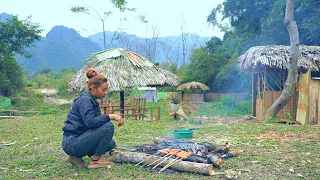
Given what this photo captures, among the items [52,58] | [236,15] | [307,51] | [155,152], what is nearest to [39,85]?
[52,58]

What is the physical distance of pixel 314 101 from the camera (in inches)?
339

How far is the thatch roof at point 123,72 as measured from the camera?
1224 cm

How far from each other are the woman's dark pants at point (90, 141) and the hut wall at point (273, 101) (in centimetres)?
832

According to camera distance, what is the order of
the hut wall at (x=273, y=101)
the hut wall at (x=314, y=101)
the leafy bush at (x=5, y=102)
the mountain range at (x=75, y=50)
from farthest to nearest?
the mountain range at (x=75, y=50)
the leafy bush at (x=5, y=102)
the hut wall at (x=273, y=101)
the hut wall at (x=314, y=101)

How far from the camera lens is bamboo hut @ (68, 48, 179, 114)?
1224cm

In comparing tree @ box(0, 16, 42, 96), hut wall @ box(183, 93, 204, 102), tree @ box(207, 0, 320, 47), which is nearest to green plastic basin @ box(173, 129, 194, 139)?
tree @ box(207, 0, 320, 47)

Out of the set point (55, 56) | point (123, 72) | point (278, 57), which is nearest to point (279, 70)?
point (278, 57)

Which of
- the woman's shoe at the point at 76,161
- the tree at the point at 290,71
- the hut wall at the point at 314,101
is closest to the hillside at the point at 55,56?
the tree at the point at 290,71

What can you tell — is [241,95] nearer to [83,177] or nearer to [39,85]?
[83,177]

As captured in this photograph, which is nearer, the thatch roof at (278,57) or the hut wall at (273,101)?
the thatch roof at (278,57)

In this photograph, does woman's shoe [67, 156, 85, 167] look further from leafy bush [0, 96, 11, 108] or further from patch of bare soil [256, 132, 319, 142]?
leafy bush [0, 96, 11, 108]

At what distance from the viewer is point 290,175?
365 cm

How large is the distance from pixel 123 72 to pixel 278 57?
20.0 ft

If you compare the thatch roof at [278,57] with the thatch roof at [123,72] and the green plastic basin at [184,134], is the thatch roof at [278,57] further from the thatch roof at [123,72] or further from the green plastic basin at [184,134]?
the green plastic basin at [184,134]
